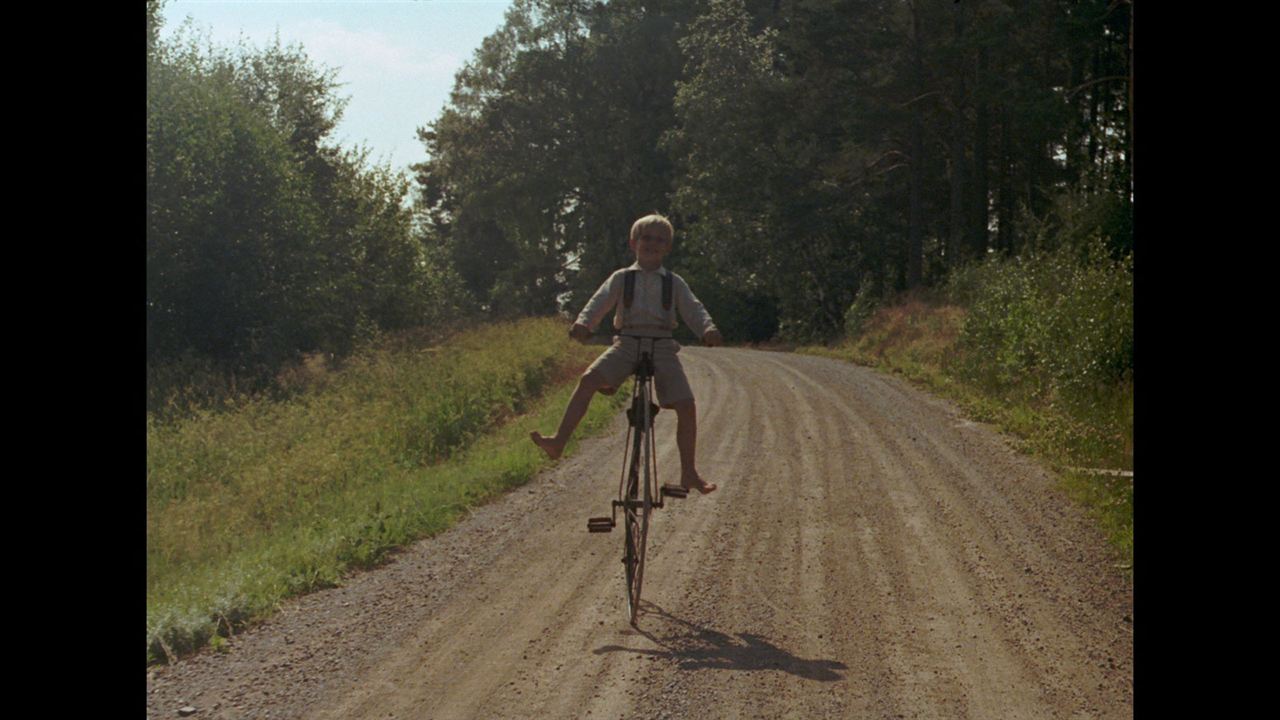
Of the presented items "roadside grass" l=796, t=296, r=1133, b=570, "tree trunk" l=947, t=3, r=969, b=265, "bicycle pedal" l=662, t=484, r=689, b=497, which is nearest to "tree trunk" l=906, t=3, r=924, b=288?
"tree trunk" l=947, t=3, r=969, b=265

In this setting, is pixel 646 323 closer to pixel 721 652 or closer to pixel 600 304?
pixel 600 304

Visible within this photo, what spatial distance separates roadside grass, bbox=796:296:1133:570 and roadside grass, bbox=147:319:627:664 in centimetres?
619

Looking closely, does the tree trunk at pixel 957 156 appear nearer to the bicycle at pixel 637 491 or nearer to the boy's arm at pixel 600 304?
the bicycle at pixel 637 491

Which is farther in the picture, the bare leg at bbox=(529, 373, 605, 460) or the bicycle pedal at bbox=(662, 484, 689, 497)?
the bicycle pedal at bbox=(662, 484, 689, 497)

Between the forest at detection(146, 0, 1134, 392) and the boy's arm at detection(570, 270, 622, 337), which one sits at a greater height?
the forest at detection(146, 0, 1134, 392)

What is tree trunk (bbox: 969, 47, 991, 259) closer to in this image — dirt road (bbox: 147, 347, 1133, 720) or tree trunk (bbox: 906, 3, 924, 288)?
tree trunk (bbox: 906, 3, 924, 288)

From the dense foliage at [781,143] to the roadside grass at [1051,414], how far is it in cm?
371

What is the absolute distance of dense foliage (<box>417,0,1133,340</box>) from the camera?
101ft

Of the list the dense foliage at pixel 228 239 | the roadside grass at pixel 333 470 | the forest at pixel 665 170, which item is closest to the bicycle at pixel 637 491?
the roadside grass at pixel 333 470

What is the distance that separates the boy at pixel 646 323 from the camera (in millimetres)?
6867

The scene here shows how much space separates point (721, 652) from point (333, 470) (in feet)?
34.4

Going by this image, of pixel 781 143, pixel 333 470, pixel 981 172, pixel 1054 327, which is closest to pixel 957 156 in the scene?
pixel 981 172

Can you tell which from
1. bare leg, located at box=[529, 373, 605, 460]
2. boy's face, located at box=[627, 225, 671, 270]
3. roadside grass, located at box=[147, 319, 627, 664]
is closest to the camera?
boy's face, located at box=[627, 225, 671, 270]
